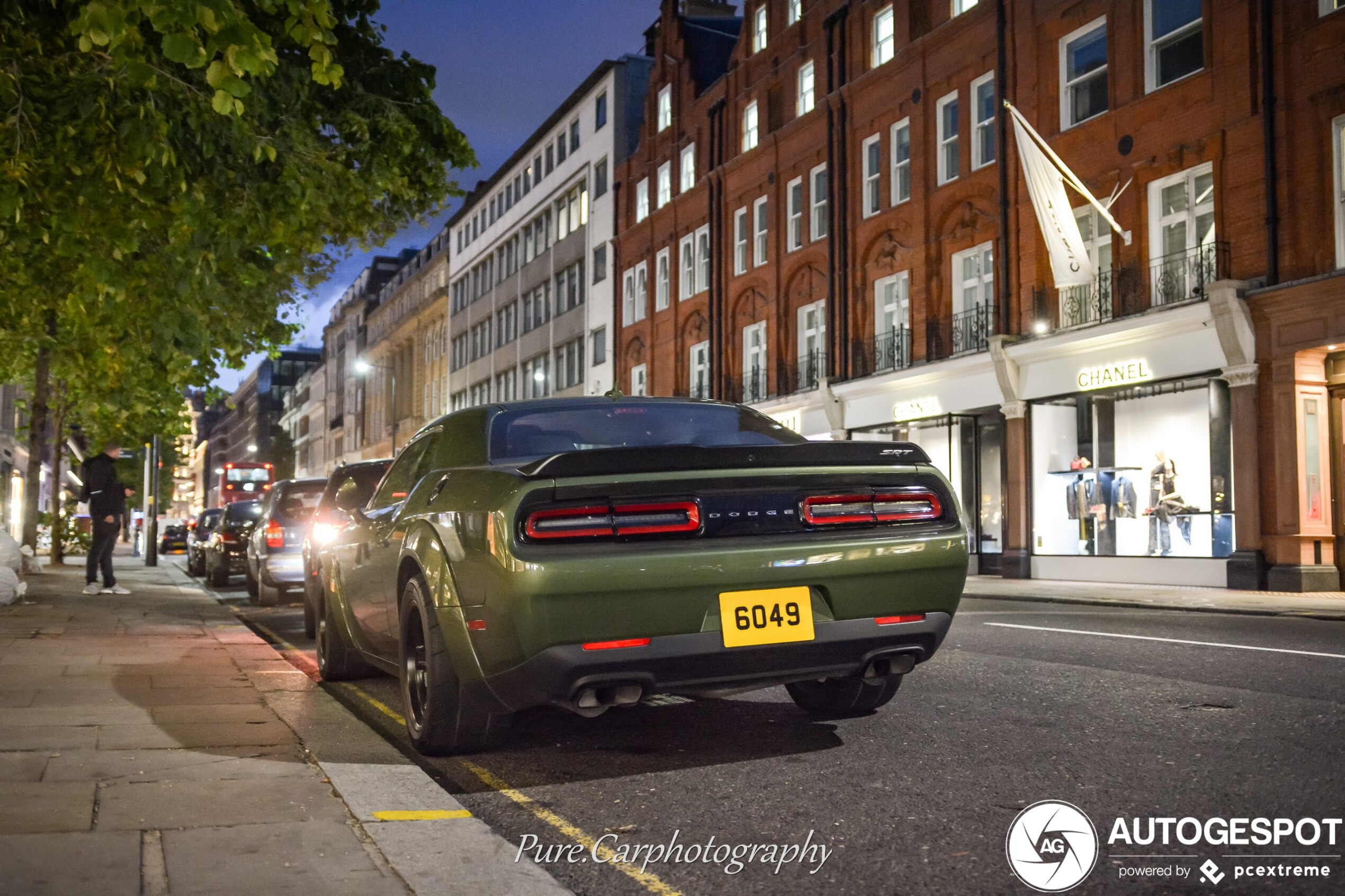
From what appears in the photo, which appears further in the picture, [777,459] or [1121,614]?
[1121,614]

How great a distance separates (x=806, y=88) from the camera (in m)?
32.8

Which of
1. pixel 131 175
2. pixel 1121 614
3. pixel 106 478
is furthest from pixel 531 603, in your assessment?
pixel 106 478

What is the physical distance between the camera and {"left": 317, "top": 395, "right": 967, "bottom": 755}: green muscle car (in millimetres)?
4555

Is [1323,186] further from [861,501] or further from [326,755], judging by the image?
[326,755]

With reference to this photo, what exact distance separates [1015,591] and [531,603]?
15.4 meters

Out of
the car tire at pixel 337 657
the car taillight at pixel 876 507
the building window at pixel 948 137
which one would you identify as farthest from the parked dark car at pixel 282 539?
the building window at pixel 948 137

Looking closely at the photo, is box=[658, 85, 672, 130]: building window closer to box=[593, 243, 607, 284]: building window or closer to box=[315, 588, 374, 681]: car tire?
box=[593, 243, 607, 284]: building window

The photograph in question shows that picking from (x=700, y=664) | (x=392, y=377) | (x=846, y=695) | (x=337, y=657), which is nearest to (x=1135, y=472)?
(x=337, y=657)

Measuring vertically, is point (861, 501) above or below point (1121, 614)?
above

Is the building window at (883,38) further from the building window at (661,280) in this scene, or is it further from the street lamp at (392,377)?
the street lamp at (392,377)

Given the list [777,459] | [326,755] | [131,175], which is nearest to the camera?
[777,459]

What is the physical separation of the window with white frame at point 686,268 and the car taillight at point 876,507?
3367cm

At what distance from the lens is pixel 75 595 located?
54.3ft

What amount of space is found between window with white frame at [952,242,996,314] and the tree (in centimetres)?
1404
